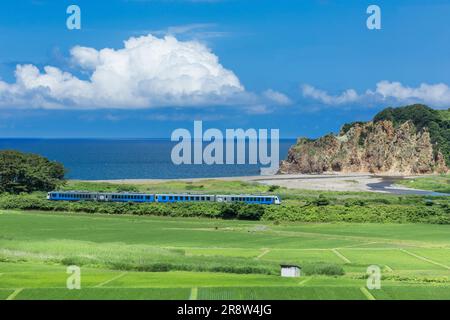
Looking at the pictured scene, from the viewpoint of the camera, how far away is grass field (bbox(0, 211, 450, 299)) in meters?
25.8

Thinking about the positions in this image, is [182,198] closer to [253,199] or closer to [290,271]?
[253,199]

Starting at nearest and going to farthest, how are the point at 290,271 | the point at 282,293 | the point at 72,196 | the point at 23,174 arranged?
the point at 282,293
the point at 290,271
the point at 72,196
the point at 23,174

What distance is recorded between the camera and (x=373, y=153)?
139000mm

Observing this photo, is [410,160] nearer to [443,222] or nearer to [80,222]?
[443,222]

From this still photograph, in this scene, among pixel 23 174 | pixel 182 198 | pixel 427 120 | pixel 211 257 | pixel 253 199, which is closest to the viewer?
pixel 211 257

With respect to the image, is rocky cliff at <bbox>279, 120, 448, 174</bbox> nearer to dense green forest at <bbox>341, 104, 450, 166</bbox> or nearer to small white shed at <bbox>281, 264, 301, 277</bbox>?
dense green forest at <bbox>341, 104, 450, 166</bbox>

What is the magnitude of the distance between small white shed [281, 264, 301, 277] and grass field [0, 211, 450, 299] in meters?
0.55

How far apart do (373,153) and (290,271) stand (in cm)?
11177

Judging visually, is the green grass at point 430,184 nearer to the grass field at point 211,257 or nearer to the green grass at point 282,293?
the grass field at point 211,257

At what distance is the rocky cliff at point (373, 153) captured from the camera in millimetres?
135250

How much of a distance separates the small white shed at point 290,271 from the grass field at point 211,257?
→ 0.55 m
